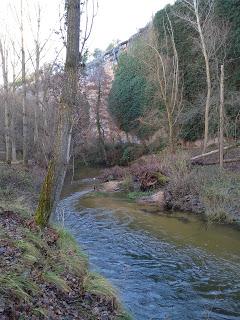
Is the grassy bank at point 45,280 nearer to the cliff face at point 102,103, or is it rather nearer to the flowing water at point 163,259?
the flowing water at point 163,259

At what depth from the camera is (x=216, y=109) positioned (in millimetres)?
22016

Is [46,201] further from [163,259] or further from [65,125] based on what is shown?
[163,259]

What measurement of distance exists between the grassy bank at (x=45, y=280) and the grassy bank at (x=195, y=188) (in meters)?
6.02

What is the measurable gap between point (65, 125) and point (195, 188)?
7.97 meters

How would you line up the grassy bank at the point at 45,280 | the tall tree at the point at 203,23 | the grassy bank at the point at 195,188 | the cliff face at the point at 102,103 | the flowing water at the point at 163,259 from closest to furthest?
the grassy bank at the point at 45,280, the flowing water at the point at 163,259, the grassy bank at the point at 195,188, the tall tree at the point at 203,23, the cliff face at the point at 102,103

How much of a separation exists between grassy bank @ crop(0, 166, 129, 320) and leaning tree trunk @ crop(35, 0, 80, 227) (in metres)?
0.53

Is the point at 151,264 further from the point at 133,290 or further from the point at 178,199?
the point at 178,199

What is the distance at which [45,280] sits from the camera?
502 centimetres

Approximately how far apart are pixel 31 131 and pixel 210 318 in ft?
89.3

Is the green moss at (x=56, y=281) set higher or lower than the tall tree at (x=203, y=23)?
lower

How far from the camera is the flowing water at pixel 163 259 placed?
19.8 feet

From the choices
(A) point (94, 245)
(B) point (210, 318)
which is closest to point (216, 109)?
(A) point (94, 245)

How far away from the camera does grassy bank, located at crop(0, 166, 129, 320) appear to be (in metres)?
4.09

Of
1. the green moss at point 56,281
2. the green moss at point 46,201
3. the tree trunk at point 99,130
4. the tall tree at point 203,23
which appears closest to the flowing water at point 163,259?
the green moss at point 56,281
